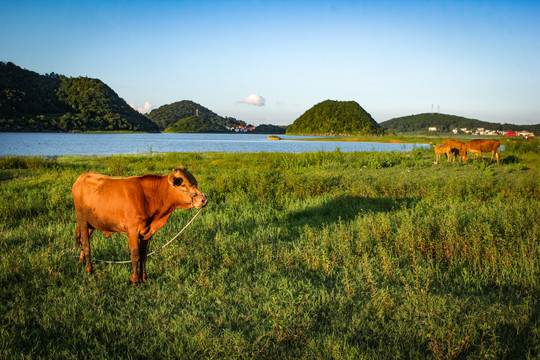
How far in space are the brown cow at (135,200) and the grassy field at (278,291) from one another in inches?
37.5

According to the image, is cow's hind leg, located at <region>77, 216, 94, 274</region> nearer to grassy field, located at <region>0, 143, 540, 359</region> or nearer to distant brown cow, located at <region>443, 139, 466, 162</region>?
grassy field, located at <region>0, 143, 540, 359</region>

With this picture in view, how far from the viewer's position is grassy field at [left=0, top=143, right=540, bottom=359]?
309 centimetres

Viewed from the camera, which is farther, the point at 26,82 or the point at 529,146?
the point at 26,82

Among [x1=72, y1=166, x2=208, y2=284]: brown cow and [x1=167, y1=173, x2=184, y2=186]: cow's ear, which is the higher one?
[x1=167, y1=173, x2=184, y2=186]: cow's ear

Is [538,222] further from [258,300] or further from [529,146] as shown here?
[529,146]

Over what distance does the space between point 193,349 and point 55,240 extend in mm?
4722

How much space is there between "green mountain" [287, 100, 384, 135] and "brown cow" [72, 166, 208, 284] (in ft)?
391

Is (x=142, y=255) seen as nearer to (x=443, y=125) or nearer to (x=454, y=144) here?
(x=454, y=144)

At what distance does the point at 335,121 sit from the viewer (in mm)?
138750

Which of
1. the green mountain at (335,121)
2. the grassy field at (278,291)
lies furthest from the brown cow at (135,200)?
the green mountain at (335,121)

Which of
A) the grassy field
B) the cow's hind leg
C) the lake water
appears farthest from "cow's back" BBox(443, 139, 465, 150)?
the cow's hind leg

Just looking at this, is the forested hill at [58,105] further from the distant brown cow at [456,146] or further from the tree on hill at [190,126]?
Result: the distant brown cow at [456,146]

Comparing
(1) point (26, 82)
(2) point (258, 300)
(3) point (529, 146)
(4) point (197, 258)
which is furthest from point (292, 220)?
(1) point (26, 82)

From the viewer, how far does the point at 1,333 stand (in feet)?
10.3
